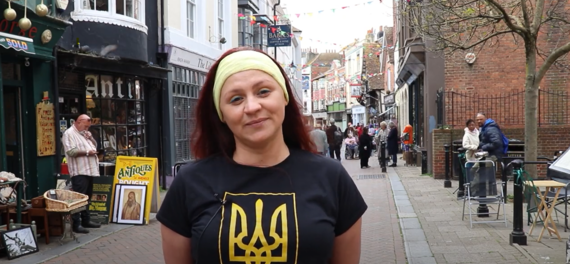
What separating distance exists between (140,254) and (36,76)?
3.80 metres

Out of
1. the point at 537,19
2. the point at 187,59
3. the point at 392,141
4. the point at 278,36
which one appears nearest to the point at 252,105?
the point at 537,19

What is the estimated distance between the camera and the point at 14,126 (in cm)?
934

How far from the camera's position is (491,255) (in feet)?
23.2

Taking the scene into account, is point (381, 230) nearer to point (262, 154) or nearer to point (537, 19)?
point (537, 19)

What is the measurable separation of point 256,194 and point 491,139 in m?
10.0

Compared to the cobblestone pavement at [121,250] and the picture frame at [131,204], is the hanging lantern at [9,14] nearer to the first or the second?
the picture frame at [131,204]

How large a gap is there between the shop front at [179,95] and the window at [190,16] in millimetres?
714

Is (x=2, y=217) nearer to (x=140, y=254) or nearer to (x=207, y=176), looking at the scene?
(x=140, y=254)

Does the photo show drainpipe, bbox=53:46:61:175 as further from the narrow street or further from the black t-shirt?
the black t-shirt

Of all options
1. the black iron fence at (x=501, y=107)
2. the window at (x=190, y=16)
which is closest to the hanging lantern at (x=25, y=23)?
the window at (x=190, y=16)

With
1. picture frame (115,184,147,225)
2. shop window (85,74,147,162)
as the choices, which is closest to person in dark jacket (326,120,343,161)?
shop window (85,74,147,162)

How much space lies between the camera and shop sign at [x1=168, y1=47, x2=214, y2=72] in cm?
1554

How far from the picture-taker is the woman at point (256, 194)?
2.09 meters

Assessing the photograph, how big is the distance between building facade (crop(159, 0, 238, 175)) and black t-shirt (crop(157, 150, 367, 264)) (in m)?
11.9
